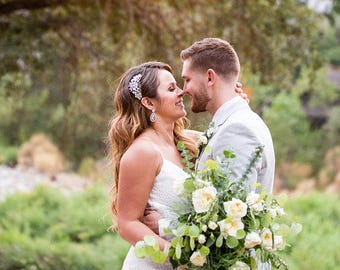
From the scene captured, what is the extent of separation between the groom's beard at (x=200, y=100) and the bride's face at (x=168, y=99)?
0.46 ft

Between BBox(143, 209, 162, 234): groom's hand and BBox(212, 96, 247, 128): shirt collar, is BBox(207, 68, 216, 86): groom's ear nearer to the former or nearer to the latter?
BBox(212, 96, 247, 128): shirt collar

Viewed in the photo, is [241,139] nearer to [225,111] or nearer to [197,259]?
[225,111]

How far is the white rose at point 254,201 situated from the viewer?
9.87 feet

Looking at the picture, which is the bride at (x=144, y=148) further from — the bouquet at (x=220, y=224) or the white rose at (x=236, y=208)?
the white rose at (x=236, y=208)

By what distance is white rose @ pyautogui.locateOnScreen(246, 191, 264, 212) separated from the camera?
3.01 metres

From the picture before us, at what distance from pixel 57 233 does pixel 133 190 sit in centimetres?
1021

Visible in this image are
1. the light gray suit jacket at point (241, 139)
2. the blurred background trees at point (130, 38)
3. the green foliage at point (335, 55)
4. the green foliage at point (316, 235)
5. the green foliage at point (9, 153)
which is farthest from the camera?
the green foliage at point (335, 55)

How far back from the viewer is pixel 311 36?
8.75 metres

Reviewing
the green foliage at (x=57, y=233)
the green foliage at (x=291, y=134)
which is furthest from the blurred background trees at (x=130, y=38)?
the green foliage at (x=291, y=134)

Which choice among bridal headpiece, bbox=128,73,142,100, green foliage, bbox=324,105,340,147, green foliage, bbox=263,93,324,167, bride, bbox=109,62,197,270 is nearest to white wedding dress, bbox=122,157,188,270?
bride, bbox=109,62,197,270

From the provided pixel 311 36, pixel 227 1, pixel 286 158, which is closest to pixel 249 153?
pixel 227 1

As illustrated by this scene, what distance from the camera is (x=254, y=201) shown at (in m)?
3.01

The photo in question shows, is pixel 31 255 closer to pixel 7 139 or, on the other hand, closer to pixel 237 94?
pixel 237 94

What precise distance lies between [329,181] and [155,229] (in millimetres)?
22117
